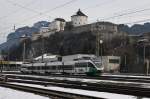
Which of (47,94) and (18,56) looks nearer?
(47,94)

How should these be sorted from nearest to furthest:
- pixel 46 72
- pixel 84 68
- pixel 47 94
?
pixel 47 94
pixel 84 68
pixel 46 72

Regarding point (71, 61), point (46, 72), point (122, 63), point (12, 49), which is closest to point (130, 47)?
point (122, 63)

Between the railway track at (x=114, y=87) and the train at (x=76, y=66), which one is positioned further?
the train at (x=76, y=66)

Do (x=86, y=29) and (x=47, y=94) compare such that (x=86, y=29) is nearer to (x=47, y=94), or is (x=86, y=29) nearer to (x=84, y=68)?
(x=84, y=68)

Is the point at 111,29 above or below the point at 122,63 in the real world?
above

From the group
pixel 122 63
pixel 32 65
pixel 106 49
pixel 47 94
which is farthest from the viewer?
pixel 106 49

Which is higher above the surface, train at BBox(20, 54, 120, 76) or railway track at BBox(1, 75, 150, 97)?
train at BBox(20, 54, 120, 76)

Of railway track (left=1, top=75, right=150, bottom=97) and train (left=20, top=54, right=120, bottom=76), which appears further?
train (left=20, top=54, right=120, bottom=76)

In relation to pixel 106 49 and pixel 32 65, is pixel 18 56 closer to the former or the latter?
pixel 106 49

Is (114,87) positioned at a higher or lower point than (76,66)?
lower

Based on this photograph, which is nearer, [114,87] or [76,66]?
[114,87]

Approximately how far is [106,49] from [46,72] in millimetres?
61149

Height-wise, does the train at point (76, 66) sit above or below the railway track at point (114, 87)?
above

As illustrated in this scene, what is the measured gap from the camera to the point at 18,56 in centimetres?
18300
